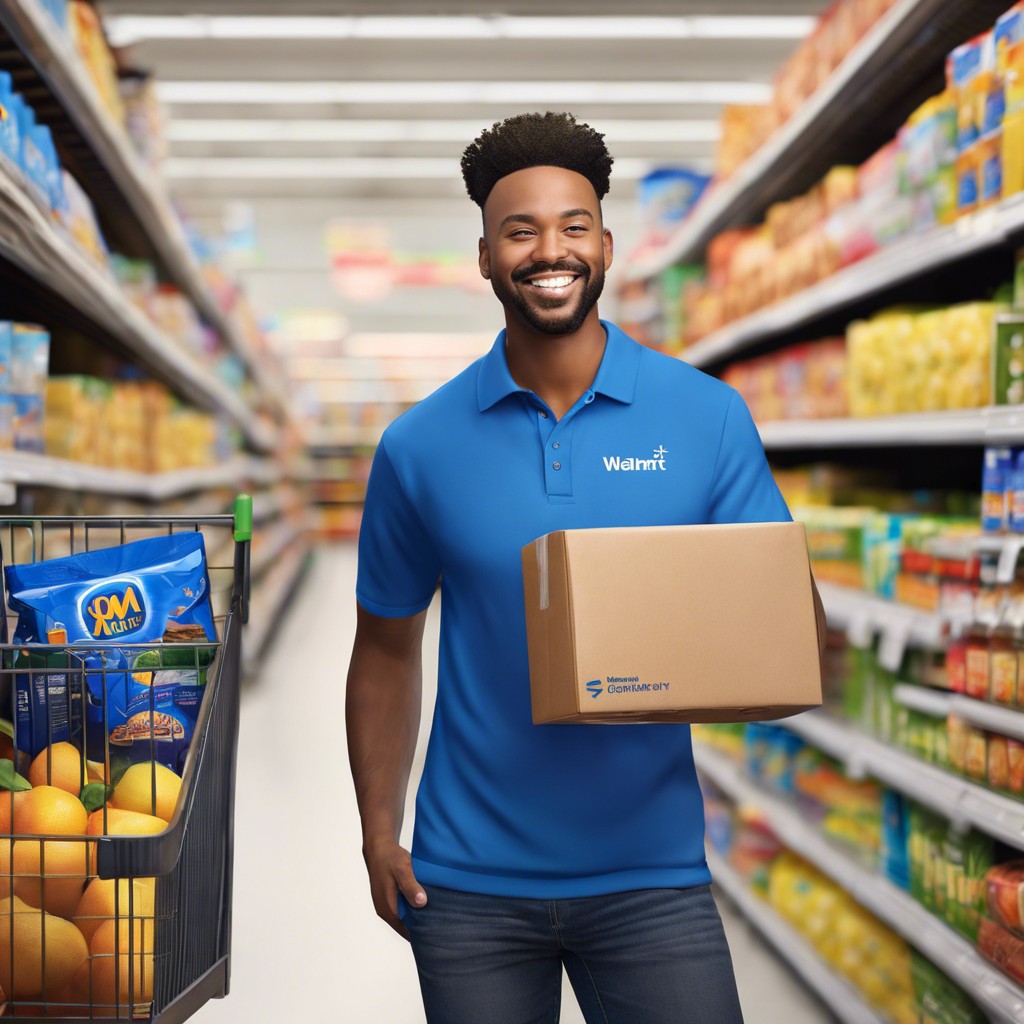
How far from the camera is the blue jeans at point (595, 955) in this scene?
4.68 ft

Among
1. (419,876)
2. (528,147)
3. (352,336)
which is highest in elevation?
(352,336)

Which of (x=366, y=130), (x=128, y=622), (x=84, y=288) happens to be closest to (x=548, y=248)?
(x=128, y=622)

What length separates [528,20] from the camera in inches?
357

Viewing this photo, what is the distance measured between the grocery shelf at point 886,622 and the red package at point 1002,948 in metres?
0.54

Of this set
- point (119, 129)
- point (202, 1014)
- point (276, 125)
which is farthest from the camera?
point (276, 125)

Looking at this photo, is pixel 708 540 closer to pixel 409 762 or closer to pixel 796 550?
pixel 796 550

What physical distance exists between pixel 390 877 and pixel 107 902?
442 millimetres

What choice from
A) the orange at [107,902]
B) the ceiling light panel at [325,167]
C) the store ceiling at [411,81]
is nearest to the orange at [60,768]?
the orange at [107,902]

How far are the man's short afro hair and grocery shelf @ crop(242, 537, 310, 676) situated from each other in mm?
3877

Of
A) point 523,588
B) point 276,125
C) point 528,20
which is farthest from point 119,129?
point 276,125

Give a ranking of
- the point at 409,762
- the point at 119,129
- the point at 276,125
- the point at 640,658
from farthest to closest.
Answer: the point at 276,125, the point at 119,129, the point at 409,762, the point at 640,658

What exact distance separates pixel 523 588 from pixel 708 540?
250mm

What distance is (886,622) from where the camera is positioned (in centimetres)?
267

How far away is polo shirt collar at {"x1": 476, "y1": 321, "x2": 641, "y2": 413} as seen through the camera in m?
1.55
